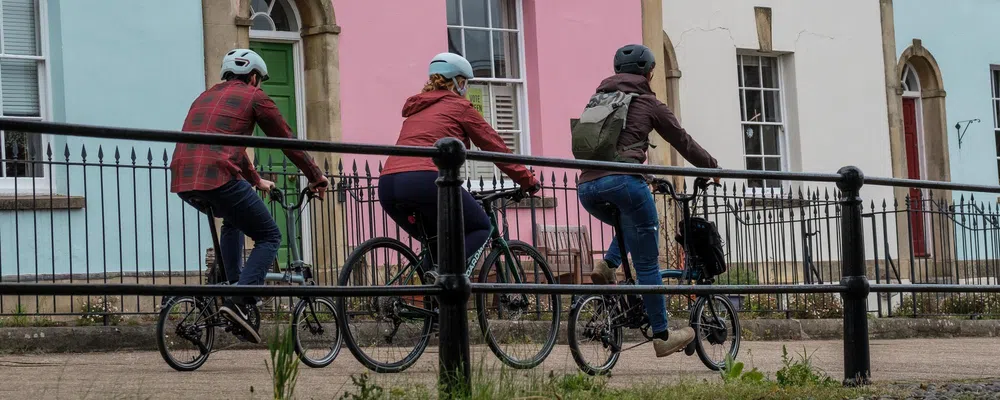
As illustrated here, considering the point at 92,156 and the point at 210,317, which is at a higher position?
the point at 92,156

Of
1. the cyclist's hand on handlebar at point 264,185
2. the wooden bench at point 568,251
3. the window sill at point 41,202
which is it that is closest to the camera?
the cyclist's hand on handlebar at point 264,185

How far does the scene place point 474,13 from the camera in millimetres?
16391

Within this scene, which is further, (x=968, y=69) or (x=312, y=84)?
(x=968, y=69)

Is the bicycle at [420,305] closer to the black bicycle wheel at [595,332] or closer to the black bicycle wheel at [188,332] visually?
the black bicycle wheel at [595,332]

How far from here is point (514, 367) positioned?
6.59 meters

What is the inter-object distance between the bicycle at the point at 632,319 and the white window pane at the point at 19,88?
Result: 6.27 metres

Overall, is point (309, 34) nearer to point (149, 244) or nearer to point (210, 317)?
point (149, 244)

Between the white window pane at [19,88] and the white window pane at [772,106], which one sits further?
the white window pane at [772,106]

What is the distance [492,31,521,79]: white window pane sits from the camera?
16562 millimetres

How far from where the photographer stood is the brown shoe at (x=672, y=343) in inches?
326

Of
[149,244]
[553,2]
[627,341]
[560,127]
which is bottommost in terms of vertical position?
[627,341]

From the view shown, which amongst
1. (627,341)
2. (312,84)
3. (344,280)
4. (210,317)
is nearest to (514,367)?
(344,280)

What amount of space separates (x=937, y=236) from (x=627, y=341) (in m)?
11.6

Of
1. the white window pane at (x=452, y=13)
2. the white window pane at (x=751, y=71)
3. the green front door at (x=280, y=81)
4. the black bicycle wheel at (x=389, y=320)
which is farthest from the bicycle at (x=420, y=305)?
the white window pane at (x=751, y=71)
